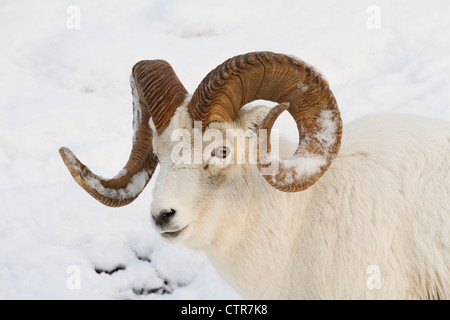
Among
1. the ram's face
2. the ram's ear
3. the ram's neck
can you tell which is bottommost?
the ram's neck

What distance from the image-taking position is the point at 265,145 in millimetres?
3252

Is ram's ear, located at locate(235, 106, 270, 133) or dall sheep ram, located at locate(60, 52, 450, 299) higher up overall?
ram's ear, located at locate(235, 106, 270, 133)

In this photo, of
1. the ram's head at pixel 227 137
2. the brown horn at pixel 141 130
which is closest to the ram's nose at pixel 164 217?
the ram's head at pixel 227 137

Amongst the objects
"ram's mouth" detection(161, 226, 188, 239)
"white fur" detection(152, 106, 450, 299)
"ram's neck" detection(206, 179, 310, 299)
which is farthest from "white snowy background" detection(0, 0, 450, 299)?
"ram's mouth" detection(161, 226, 188, 239)

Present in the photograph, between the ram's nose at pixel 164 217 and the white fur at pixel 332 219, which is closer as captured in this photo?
the ram's nose at pixel 164 217

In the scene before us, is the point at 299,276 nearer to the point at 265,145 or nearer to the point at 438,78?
the point at 265,145

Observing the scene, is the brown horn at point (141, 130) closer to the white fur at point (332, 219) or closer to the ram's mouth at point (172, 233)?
the white fur at point (332, 219)

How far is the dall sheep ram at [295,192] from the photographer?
11.2 feet

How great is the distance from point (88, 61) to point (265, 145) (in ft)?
29.1

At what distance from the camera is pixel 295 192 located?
3660mm

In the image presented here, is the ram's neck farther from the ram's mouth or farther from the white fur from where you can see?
the ram's mouth

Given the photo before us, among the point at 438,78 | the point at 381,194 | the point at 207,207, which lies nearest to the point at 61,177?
the point at 207,207

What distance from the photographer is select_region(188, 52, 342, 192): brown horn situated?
335 cm

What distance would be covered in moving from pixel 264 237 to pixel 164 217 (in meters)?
0.81
